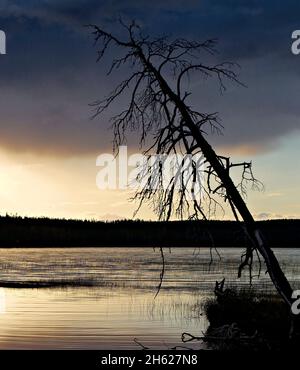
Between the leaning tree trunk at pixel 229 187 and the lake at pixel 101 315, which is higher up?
A: the leaning tree trunk at pixel 229 187

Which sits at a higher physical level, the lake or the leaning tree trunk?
the leaning tree trunk

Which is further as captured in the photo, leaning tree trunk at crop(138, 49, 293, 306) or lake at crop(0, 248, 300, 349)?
lake at crop(0, 248, 300, 349)

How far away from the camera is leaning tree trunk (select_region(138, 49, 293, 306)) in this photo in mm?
16703

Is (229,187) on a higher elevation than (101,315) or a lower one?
higher

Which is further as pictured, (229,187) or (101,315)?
(101,315)

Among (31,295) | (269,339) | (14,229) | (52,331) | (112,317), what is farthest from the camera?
(14,229)

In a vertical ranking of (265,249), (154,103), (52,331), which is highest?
(154,103)

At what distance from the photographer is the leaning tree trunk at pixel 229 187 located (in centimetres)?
Result: 1670

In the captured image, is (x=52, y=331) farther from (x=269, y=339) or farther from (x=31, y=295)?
(x=31, y=295)

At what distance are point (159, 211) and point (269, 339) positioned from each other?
210 inches

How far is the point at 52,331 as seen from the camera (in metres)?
27.4

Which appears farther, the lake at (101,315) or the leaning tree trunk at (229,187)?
the lake at (101,315)

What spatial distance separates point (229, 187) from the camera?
55.3 feet

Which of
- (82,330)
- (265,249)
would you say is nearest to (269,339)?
(265,249)
